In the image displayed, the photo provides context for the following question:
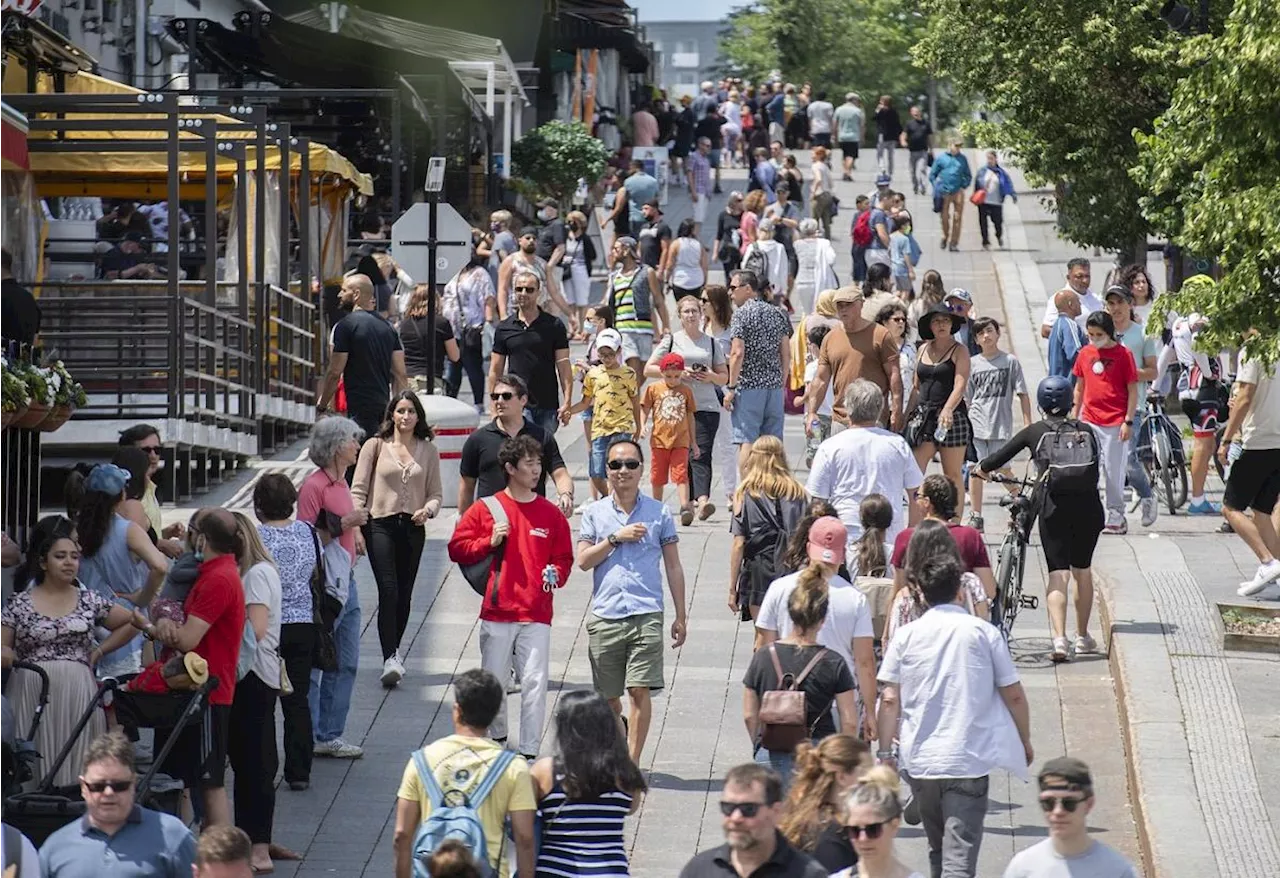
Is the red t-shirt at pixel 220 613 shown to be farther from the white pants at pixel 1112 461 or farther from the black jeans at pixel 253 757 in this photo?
the white pants at pixel 1112 461

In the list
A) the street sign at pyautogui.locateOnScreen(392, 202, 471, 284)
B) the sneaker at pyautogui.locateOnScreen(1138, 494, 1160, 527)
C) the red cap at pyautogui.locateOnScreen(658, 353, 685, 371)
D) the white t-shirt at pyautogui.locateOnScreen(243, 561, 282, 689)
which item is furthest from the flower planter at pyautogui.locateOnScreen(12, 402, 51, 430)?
the street sign at pyautogui.locateOnScreen(392, 202, 471, 284)

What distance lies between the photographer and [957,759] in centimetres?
877

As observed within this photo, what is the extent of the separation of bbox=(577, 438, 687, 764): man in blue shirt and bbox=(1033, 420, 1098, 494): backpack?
2.99 metres

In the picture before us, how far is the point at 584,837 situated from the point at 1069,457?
6.16 meters

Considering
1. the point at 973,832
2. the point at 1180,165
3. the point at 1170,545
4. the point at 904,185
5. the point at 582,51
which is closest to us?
the point at 973,832

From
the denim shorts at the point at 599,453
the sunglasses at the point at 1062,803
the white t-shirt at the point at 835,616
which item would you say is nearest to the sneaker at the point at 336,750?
the white t-shirt at the point at 835,616

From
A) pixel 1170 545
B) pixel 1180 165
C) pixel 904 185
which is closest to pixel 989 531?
pixel 1170 545

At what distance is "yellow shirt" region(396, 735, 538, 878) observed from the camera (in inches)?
293

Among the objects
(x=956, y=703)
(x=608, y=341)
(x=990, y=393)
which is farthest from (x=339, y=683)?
(x=990, y=393)

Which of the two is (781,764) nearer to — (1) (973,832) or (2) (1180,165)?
(1) (973,832)

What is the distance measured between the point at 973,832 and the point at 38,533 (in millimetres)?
4278

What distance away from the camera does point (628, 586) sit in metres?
10.8

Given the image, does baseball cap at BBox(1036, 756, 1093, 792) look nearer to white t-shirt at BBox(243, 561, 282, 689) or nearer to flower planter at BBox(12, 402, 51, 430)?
white t-shirt at BBox(243, 561, 282, 689)

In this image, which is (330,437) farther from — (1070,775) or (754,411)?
(754,411)
